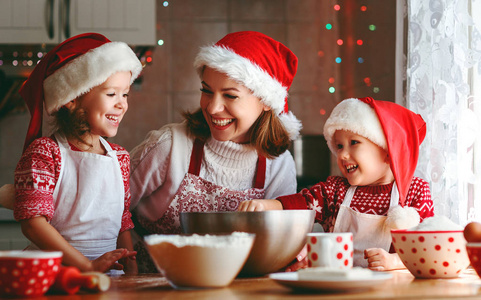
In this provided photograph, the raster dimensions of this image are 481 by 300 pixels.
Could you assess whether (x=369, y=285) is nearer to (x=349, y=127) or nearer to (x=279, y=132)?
(x=349, y=127)

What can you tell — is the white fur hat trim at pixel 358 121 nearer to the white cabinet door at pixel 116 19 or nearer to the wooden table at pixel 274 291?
the wooden table at pixel 274 291

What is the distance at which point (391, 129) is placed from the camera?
4.56 feet

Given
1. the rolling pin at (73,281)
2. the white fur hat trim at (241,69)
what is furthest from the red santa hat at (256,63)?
the rolling pin at (73,281)

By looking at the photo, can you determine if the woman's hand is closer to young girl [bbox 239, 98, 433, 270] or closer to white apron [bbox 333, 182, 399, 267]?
young girl [bbox 239, 98, 433, 270]

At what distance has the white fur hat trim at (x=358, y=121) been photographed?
1398 millimetres

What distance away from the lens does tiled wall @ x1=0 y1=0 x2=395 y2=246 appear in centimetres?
315

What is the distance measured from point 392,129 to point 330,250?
590 mm

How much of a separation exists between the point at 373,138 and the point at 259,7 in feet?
6.74

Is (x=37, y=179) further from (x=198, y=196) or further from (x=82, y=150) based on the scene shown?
(x=198, y=196)

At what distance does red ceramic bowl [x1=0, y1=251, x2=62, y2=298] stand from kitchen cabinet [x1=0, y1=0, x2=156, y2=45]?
1.90m

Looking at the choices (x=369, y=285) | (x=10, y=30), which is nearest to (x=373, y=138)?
(x=369, y=285)

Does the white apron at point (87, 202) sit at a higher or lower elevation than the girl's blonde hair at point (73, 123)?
lower

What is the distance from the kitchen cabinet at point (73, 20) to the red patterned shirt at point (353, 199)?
1384 millimetres

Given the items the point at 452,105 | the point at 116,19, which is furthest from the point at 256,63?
the point at 116,19
